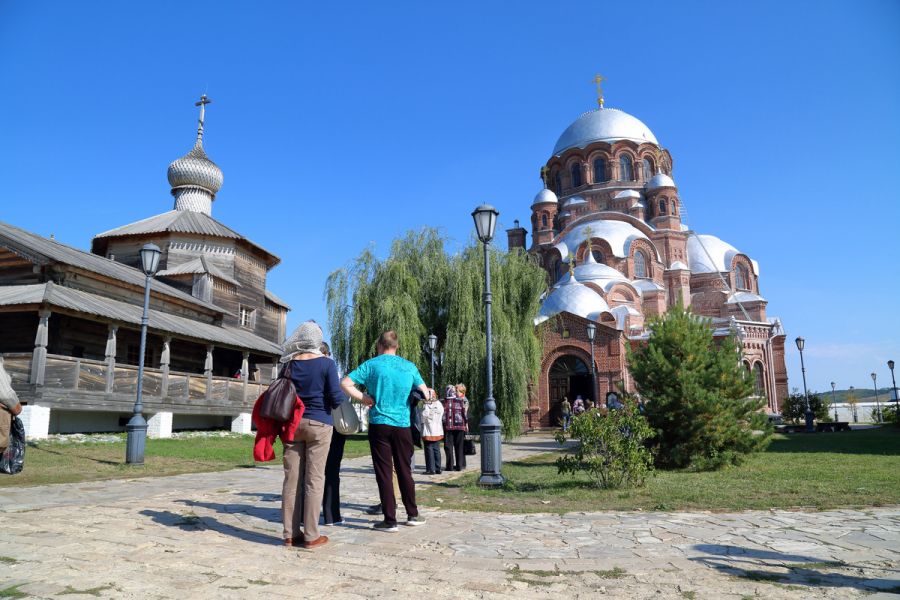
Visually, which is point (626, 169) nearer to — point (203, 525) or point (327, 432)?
point (327, 432)

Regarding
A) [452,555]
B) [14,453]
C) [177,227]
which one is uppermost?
[177,227]

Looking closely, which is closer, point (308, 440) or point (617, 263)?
point (308, 440)

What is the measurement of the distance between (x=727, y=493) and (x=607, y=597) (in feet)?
15.3

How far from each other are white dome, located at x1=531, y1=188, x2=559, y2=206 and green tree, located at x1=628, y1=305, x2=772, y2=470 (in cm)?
3403

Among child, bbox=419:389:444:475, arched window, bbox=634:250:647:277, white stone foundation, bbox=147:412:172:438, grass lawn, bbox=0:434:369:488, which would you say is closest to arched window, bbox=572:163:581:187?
arched window, bbox=634:250:647:277

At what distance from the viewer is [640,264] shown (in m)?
39.7

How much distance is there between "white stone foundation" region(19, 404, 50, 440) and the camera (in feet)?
46.1

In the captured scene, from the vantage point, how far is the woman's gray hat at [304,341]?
4910 millimetres

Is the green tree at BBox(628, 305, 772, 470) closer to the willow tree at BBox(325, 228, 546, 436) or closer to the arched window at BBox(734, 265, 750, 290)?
the willow tree at BBox(325, 228, 546, 436)

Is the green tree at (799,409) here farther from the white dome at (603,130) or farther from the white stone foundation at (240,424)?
the white stone foundation at (240,424)

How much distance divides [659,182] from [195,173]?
3014 cm

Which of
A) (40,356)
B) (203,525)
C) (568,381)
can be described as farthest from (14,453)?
(568,381)

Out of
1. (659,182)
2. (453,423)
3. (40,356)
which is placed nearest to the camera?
(453,423)

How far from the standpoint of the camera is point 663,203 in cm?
4172
